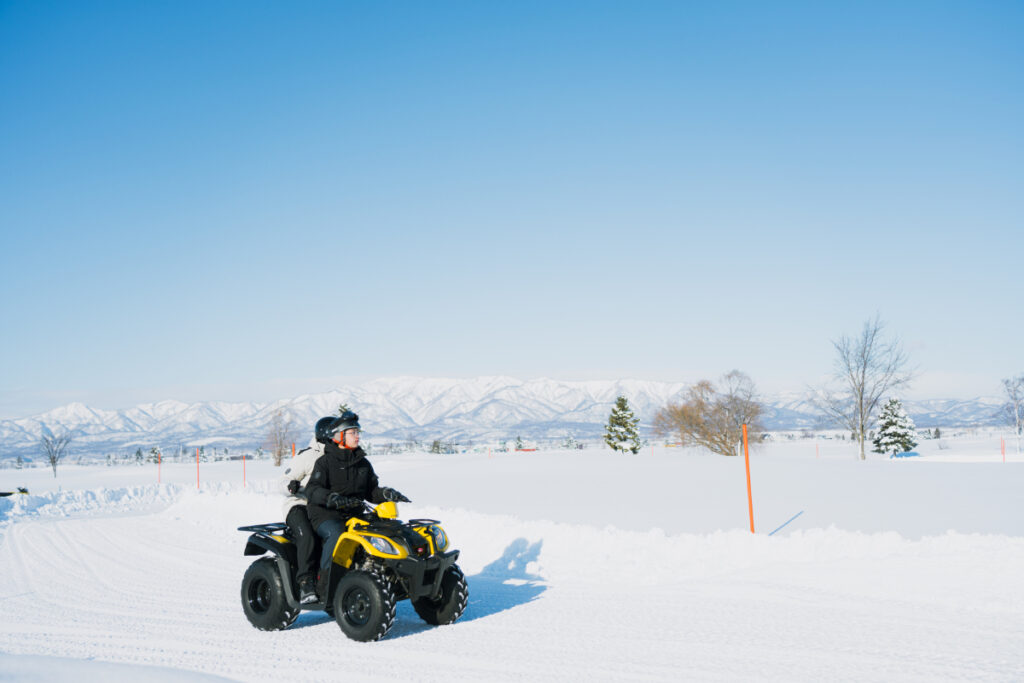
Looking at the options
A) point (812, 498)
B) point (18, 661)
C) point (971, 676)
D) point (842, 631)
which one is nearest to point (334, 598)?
point (18, 661)

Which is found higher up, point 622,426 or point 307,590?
point 307,590

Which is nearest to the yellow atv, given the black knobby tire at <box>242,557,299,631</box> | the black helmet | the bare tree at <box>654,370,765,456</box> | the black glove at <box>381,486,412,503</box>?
the black knobby tire at <box>242,557,299,631</box>

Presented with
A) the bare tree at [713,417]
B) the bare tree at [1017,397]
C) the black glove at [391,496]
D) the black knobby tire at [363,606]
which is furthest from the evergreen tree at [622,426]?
the black knobby tire at [363,606]

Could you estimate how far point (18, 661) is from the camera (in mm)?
5258

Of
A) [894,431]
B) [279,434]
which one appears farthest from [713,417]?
[279,434]

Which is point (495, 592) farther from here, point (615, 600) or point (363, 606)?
point (363, 606)

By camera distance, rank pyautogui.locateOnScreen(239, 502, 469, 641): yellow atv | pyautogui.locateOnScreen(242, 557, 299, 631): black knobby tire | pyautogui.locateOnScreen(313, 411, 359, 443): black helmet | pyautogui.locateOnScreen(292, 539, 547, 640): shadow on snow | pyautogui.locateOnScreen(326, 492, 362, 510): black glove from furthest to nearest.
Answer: pyautogui.locateOnScreen(292, 539, 547, 640): shadow on snow → pyautogui.locateOnScreen(313, 411, 359, 443): black helmet → pyautogui.locateOnScreen(242, 557, 299, 631): black knobby tire → pyautogui.locateOnScreen(326, 492, 362, 510): black glove → pyautogui.locateOnScreen(239, 502, 469, 641): yellow atv

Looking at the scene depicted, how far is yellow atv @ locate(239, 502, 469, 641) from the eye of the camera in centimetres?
692

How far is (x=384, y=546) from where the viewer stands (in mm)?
6973

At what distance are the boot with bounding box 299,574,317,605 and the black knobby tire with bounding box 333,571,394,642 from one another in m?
0.34

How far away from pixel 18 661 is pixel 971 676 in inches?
271

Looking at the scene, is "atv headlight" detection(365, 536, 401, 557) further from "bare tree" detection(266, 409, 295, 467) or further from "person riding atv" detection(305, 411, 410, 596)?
"bare tree" detection(266, 409, 295, 467)

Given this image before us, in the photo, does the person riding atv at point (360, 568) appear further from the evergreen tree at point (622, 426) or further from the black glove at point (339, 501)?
the evergreen tree at point (622, 426)

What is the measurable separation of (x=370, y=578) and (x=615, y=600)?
3.27m
